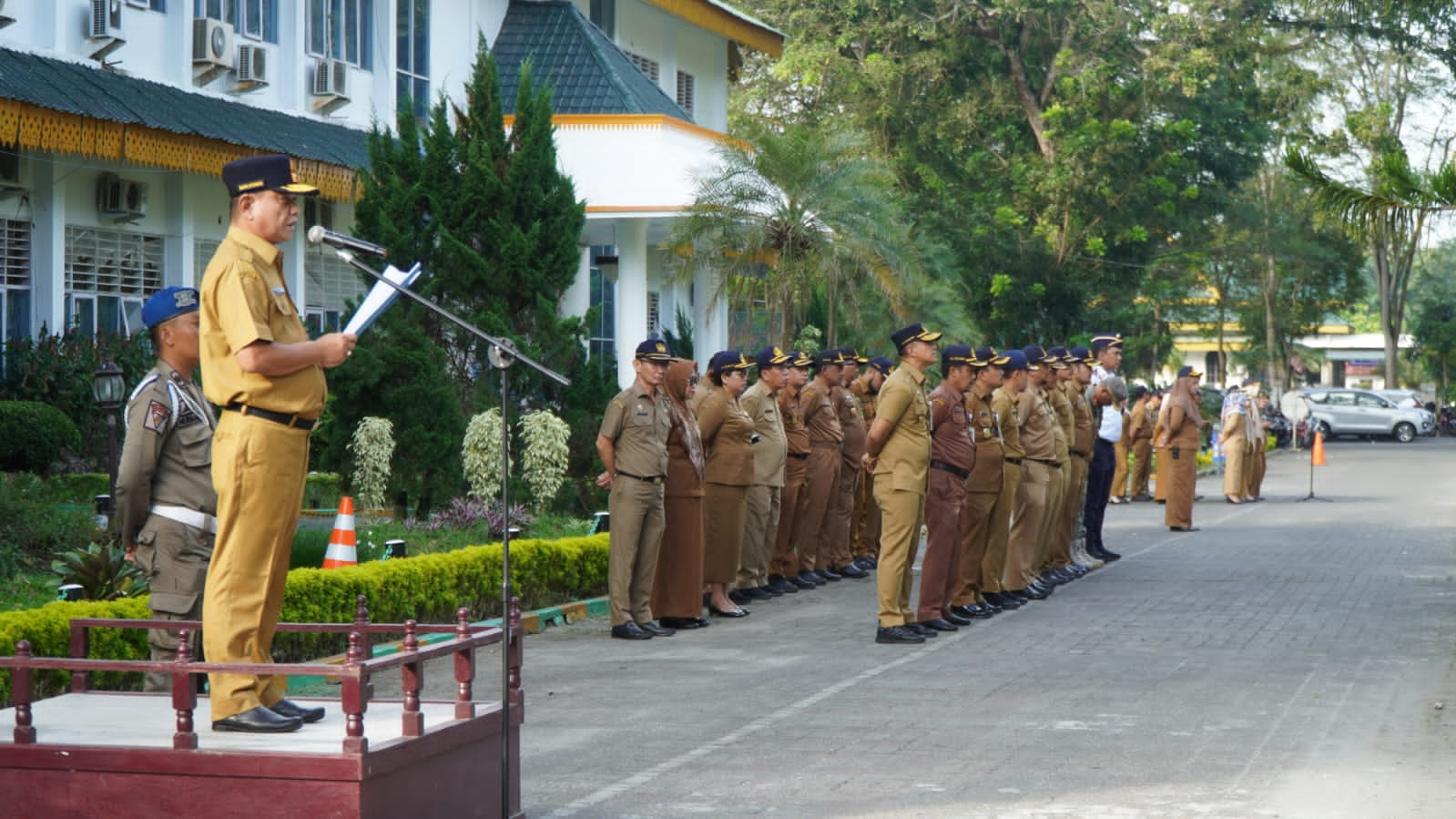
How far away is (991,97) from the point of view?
4369cm

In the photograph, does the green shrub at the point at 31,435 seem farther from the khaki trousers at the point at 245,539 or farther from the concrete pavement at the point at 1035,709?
the khaki trousers at the point at 245,539

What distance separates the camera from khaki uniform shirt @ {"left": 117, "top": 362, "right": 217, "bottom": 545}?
7359 mm

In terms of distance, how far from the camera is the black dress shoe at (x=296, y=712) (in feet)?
19.9

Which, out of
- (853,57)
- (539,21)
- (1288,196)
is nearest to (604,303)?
(539,21)

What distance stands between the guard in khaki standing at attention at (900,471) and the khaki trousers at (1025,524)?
2.76 metres

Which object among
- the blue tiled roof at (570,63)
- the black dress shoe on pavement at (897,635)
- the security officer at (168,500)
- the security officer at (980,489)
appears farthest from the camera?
the blue tiled roof at (570,63)

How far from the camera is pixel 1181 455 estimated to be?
22188 mm

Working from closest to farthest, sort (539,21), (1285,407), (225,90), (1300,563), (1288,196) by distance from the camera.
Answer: (1300,563) → (225,90) → (539,21) → (1285,407) → (1288,196)

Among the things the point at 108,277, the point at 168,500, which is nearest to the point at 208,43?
the point at 108,277

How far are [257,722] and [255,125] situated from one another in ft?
52.9

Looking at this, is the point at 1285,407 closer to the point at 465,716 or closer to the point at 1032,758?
the point at 1032,758

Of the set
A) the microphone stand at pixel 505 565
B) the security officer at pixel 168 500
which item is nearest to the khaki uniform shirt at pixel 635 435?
the security officer at pixel 168 500

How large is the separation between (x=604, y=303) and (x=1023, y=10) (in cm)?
1508

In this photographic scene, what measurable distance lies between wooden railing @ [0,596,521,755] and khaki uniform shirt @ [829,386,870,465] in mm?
10828
